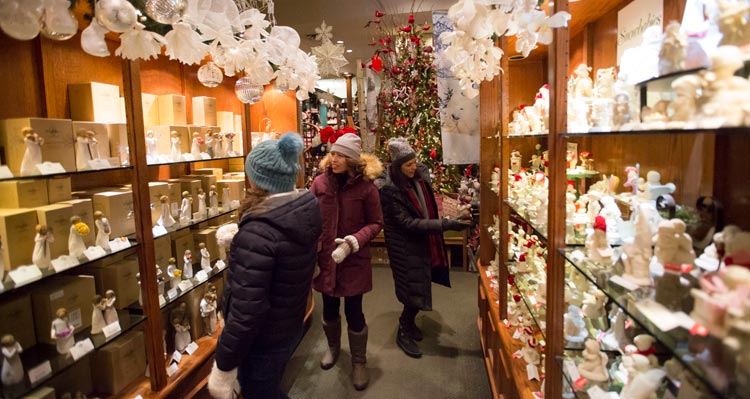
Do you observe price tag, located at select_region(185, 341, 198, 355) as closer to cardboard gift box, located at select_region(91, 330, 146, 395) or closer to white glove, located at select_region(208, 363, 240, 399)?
cardboard gift box, located at select_region(91, 330, 146, 395)

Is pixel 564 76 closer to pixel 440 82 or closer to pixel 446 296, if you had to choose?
pixel 440 82

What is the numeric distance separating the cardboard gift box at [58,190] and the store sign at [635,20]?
2.26 metres

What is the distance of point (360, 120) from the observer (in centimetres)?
549

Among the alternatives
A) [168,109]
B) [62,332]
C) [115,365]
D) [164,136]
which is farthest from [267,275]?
[168,109]

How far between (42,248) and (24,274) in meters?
0.11

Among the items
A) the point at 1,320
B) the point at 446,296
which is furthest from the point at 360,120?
the point at 1,320

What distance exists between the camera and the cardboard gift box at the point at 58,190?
1.75 m

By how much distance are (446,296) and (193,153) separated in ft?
8.63

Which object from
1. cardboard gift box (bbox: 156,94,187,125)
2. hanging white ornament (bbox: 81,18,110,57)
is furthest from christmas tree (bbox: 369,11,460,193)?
hanging white ornament (bbox: 81,18,110,57)

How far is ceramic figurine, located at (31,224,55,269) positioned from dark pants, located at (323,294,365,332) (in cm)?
152

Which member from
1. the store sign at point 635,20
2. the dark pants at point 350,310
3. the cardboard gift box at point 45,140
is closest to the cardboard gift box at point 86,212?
the cardboard gift box at point 45,140

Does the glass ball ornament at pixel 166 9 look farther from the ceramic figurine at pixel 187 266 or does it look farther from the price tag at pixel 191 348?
the price tag at pixel 191 348

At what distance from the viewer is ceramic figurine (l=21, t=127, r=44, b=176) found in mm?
1561

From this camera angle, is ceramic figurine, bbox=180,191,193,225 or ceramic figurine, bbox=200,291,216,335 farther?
ceramic figurine, bbox=200,291,216,335
